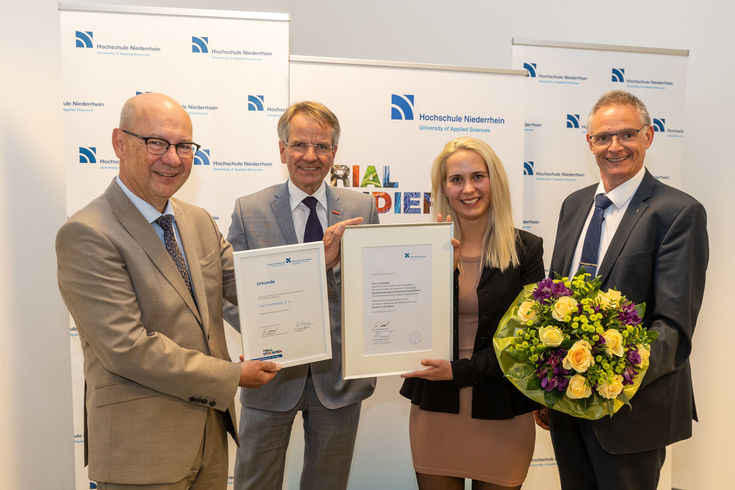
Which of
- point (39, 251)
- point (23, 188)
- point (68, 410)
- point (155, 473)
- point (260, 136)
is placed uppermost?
point (260, 136)

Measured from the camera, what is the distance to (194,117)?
3.65m

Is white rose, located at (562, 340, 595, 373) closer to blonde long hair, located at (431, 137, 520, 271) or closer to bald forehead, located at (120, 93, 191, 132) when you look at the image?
blonde long hair, located at (431, 137, 520, 271)

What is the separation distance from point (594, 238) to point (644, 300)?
0.37 meters

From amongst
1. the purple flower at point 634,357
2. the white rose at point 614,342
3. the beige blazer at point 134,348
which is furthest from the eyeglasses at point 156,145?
the purple flower at point 634,357

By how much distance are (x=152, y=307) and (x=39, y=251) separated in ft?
8.41

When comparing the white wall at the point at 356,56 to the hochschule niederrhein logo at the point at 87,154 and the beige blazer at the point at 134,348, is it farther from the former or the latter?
the beige blazer at the point at 134,348

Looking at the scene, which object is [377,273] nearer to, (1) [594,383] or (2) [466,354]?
(2) [466,354]

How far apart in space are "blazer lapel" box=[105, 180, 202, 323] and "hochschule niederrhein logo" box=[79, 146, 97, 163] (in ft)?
5.88

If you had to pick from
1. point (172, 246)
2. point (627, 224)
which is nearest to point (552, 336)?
point (627, 224)

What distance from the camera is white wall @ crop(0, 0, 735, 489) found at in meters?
3.80

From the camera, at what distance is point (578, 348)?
1.90 meters

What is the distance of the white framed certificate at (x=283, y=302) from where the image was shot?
218 centimetres

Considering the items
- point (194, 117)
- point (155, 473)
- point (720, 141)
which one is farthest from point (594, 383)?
point (720, 141)
